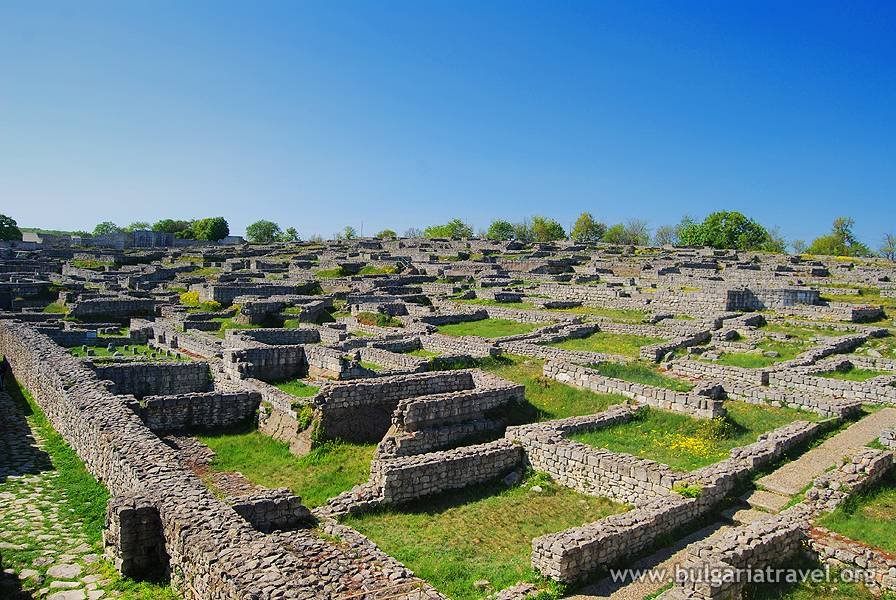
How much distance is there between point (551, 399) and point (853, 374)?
10.5 meters

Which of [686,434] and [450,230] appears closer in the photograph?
[686,434]

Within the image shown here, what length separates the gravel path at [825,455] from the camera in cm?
1305

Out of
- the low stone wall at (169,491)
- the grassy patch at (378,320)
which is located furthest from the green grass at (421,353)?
the low stone wall at (169,491)

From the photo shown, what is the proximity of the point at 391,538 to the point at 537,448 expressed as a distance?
4.55m

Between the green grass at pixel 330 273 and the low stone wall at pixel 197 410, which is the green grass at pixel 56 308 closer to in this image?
the green grass at pixel 330 273

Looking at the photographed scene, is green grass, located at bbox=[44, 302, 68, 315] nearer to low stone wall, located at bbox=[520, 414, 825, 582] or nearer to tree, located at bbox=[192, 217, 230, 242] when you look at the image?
low stone wall, located at bbox=[520, 414, 825, 582]

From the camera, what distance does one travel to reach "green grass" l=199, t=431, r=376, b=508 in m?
14.9

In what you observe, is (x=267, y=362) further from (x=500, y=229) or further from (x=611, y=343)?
(x=500, y=229)

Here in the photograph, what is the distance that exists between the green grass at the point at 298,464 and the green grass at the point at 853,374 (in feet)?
49.4

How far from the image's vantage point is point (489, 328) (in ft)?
107

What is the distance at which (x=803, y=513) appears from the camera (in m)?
11.5

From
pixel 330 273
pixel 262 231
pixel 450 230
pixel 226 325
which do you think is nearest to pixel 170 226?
pixel 262 231

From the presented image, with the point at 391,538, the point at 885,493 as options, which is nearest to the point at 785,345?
the point at 885,493

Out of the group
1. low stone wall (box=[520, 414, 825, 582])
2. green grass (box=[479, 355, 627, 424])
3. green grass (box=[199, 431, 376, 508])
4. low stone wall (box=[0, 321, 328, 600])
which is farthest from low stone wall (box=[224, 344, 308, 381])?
low stone wall (box=[520, 414, 825, 582])
